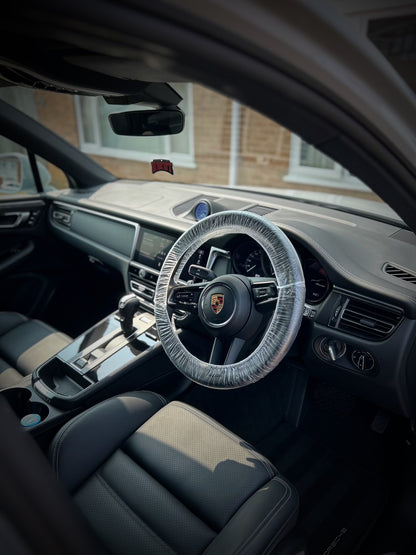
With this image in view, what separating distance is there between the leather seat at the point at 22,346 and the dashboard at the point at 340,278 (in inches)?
19.7

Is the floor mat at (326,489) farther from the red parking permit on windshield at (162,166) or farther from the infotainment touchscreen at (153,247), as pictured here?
the red parking permit on windshield at (162,166)

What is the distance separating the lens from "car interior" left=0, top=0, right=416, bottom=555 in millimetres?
516

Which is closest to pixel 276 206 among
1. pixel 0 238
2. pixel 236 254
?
pixel 236 254

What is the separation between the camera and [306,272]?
1692 millimetres

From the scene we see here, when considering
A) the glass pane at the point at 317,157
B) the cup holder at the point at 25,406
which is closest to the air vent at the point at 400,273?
the glass pane at the point at 317,157

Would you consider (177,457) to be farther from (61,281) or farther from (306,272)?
(61,281)

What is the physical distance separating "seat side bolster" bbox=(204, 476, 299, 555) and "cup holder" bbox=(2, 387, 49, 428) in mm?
842

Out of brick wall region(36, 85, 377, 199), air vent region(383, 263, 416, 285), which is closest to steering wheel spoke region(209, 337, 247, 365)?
air vent region(383, 263, 416, 285)

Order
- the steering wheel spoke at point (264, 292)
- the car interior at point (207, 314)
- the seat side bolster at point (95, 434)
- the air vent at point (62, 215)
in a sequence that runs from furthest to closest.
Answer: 1. the air vent at point (62, 215)
2. the steering wheel spoke at point (264, 292)
3. the seat side bolster at point (95, 434)
4. the car interior at point (207, 314)

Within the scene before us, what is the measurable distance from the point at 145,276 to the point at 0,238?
3.52 ft

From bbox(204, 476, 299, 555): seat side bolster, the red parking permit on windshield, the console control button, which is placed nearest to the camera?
bbox(204, 476, 299, 555): seat side bolster

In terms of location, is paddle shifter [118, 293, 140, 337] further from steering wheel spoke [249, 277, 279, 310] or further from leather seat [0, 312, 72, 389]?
steering wheel spoke [249, 277, 279, 310]

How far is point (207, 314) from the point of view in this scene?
60.6 inches

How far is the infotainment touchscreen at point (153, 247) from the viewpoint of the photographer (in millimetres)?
2201
